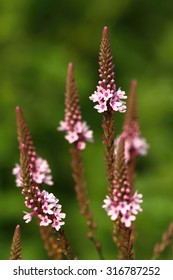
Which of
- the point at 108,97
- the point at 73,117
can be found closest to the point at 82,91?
the point at 73,117

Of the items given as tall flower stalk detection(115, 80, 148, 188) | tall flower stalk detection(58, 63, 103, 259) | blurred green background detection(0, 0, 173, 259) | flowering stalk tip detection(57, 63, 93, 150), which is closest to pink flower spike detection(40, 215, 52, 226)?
tall flower stalk detection(58, 63, 103, 259)

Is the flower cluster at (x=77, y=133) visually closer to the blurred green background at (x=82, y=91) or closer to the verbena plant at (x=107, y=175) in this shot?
the verbena plant at (x=107, y=175)

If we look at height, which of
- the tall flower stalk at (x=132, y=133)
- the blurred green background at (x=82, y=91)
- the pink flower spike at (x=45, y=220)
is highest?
the blurred green background at (x=82, y=91)

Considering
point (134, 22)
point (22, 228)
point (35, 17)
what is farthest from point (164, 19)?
point (22, 228)

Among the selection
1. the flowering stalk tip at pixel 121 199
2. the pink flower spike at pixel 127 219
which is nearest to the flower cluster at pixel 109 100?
the flowering stalk tip at pixel 121 199
